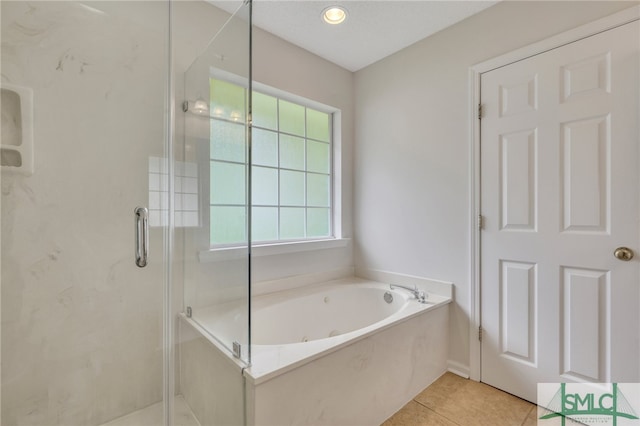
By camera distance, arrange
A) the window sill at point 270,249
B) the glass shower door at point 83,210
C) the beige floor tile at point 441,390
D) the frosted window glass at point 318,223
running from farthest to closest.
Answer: the frosted window glass at point 318,223, the beige floor tile at point 441,390, the window sill at point 270,249, the glass shower door at point 83,210

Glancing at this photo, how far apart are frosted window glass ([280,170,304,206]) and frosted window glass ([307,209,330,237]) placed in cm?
16

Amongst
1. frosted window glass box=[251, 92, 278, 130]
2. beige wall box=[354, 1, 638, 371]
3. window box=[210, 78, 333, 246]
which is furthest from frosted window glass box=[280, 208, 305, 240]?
frosted window glass box=[251, 92, 278, 130]

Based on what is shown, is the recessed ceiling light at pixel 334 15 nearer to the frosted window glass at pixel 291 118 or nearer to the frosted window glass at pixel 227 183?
the frosted window glass at pixel 291 118

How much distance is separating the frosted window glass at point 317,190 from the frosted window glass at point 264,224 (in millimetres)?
389

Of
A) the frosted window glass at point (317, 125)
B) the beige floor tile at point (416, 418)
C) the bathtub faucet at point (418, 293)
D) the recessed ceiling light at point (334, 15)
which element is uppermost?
the recessed ceiling light at point (334, 15)

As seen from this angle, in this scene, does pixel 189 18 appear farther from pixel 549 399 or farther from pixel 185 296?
pixel 549 399

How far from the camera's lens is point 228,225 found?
136 centimetres

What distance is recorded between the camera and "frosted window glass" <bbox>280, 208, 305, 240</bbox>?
2.28 metres

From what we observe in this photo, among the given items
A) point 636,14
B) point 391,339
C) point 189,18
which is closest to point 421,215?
point 391,339

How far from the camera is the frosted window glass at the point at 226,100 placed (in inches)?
51.4

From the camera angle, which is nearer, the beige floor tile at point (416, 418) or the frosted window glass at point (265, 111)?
the beige floor tile at point (416, 418)

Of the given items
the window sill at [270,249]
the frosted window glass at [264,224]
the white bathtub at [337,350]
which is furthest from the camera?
the frosted window glass at [264,224]

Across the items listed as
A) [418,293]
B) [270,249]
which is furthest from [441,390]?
[270,249]

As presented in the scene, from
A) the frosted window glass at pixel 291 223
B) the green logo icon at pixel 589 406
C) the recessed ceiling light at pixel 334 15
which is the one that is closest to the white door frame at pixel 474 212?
the green logo icon at pixel 589 406
